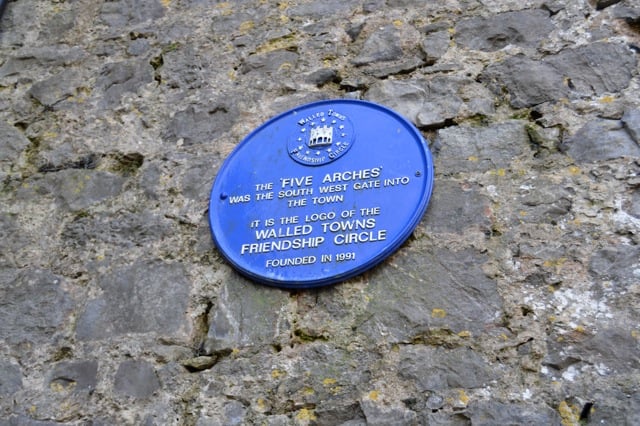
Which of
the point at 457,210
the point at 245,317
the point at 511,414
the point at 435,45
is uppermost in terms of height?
the point at 435,45

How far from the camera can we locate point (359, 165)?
2.31 meters

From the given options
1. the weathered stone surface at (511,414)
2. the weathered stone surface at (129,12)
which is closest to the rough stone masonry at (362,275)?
the weathered stone surface at (511,414)

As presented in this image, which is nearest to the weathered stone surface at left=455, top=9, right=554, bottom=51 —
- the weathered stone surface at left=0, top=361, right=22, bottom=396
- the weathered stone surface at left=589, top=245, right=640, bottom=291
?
the weathered stone surface at left=589, top=245, right=640, bottom=291

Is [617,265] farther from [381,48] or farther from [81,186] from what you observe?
[81,186]

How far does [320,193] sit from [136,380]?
785mm

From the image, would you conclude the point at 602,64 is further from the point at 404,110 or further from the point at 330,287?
the point at 330,287

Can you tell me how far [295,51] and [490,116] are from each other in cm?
80

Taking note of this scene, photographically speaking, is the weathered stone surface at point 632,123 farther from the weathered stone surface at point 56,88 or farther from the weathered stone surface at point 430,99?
the weathered stone surface at point 56,88

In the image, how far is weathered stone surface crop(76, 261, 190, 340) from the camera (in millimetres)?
2240

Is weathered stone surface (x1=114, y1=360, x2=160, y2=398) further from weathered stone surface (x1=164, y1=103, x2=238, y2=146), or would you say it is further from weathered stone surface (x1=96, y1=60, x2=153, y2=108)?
weathered stone surface (x1=96, y1=60, x2=153, y2=108)

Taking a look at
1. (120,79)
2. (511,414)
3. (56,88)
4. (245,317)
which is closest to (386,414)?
(511,414)

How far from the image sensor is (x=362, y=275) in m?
2.13

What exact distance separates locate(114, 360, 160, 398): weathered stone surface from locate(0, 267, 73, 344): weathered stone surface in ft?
1.02

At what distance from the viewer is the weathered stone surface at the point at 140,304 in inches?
88.2
